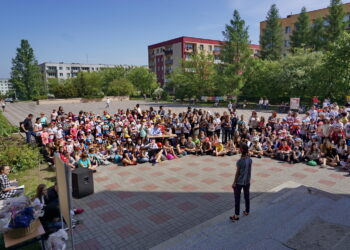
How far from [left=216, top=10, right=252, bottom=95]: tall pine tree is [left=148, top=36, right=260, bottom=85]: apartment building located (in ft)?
80.7

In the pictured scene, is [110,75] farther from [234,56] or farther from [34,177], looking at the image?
[34,177]

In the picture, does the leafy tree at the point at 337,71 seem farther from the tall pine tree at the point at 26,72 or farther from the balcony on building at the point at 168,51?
the tall pine tree at the point at 26,72

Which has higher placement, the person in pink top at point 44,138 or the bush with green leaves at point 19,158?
the person in pink top at point 44,138

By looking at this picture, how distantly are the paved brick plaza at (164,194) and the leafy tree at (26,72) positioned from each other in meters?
73.5

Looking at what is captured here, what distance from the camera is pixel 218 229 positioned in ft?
17.6

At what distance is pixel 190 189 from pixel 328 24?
52063mm

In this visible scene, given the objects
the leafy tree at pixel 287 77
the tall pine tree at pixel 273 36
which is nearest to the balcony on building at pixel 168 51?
the tall pine tree at pixel 273 36

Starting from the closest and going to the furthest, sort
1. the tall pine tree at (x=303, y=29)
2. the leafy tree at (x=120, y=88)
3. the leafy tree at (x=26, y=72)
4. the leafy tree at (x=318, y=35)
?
the leafy tree at (x=318, y=35) → the tall pine tree at (x=303, y=29) → the leafy tree at (x=120, y=88) → the leafy tree at (x=26, y=72)

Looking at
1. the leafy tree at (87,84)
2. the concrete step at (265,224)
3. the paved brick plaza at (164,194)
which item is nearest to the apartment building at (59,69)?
the leafy tree at (87,84)

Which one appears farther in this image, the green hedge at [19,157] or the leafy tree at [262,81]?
the leafy tree at [262,81]

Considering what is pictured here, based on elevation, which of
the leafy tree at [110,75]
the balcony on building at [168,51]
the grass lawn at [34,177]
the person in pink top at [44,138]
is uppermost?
the balcony on building at [168,51]

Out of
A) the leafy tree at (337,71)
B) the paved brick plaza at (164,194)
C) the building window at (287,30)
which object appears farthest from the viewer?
the building window at (287,30)

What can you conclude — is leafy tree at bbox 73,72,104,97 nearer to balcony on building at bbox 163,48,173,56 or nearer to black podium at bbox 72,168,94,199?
balcony on building at bbox 163,48,173,56

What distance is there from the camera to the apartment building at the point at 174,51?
7169 centimetres
